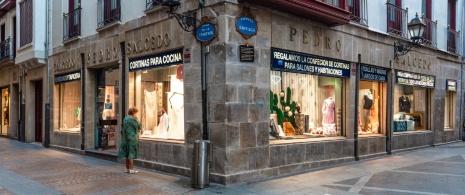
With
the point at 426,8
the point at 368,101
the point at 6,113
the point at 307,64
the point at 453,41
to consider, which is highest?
the point at 426,8

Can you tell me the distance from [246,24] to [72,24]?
27.1 ft

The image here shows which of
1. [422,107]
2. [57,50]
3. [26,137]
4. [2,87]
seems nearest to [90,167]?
[57,50]

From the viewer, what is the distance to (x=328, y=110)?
1173 cm

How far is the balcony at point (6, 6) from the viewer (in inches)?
755

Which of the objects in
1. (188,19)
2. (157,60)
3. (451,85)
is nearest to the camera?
(188,19)

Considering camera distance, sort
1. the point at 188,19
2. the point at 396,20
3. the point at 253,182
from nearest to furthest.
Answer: the point at 253,182, the point at 188,19, the point at 396,20

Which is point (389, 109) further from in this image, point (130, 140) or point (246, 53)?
point (130, 140)

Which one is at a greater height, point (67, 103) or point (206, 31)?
point (206, 31)

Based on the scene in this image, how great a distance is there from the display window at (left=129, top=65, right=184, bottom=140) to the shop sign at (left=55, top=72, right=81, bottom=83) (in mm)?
3560

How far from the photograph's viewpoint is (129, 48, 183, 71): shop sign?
9.43m

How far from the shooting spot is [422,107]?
15.9 meters

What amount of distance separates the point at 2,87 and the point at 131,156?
16.4 meters

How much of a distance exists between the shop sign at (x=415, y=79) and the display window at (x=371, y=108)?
3.08ft

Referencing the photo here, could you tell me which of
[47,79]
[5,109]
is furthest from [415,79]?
[5,109]
